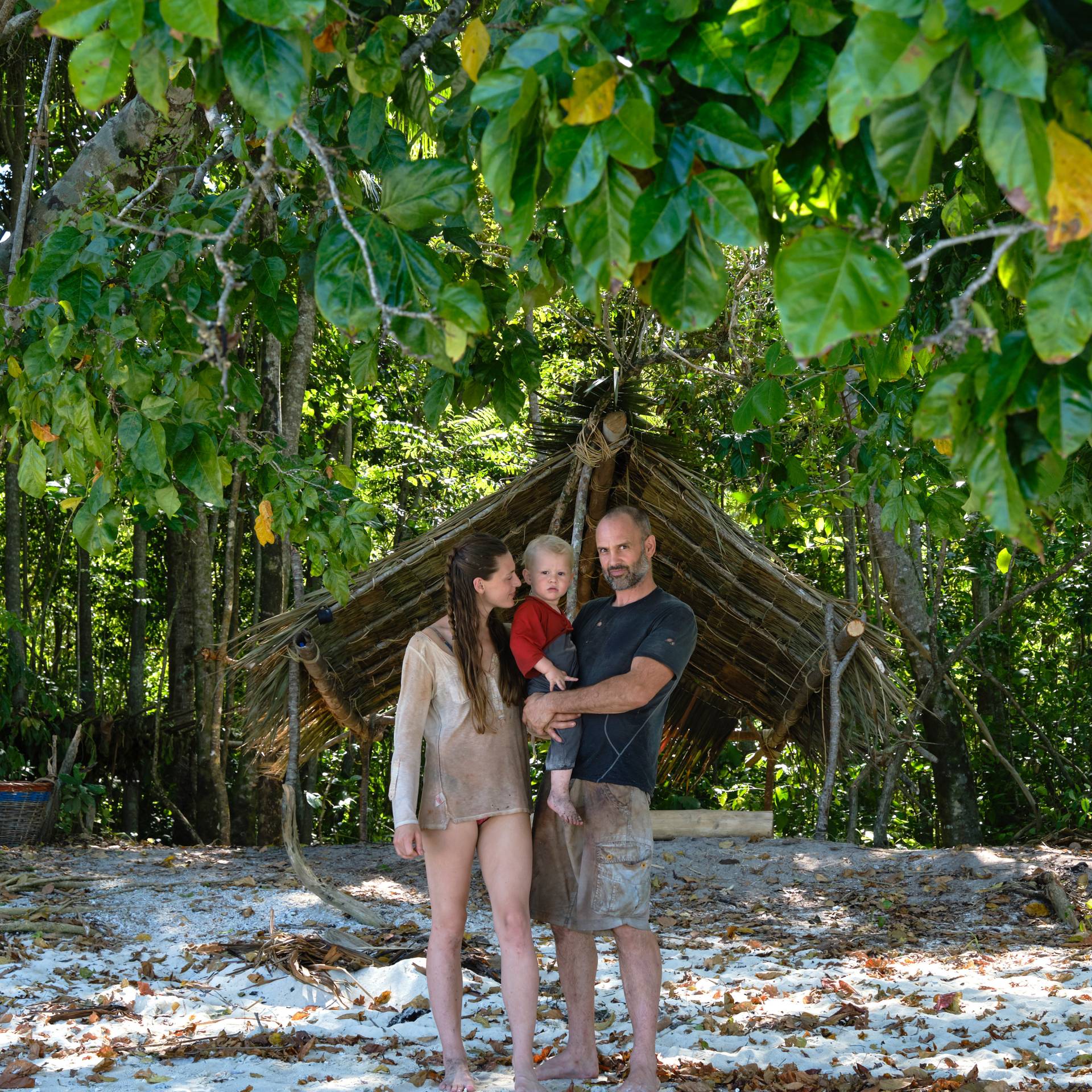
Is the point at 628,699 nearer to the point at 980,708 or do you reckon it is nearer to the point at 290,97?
the point at 290,97

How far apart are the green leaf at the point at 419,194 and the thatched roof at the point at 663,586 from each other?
3.36m

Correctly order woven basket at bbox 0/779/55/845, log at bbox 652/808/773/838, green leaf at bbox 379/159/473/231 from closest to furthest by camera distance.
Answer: green leaf at bbox 379/159/473/231, log at bbox 652/808/773/838, woven basket at bbox 0/779/55/845

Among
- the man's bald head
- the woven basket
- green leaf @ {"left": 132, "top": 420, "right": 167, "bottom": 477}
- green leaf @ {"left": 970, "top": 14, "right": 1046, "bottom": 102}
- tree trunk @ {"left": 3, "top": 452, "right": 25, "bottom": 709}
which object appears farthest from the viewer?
tree trunk @ {"left": 3, "top": 452, "right": 25, "bottom": 709}

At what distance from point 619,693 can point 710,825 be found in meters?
4.12

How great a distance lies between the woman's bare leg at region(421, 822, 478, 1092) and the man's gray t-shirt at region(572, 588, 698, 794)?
0.38 metres

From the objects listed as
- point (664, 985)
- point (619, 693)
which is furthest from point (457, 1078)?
point (664, 985)

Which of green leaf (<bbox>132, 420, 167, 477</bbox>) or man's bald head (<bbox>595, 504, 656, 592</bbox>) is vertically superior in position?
green leaf (<bbox>132, 420, 167, 477</bbox>)

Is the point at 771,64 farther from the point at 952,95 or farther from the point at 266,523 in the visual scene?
the point at 266,523

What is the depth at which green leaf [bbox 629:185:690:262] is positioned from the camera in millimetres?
1420

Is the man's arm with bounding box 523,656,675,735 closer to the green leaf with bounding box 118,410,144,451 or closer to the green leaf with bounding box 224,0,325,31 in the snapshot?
the green leaf with bounding box 118,410,144,451

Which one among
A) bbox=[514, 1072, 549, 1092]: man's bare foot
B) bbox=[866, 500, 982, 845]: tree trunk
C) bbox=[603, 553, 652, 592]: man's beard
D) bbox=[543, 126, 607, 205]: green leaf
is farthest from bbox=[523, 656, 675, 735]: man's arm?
bbox=[866, 500, 982, 845]: tree trunk

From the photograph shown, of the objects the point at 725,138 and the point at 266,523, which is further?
the point at 266,523

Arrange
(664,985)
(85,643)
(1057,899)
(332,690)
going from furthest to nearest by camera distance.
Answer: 1. (85,643)
2. (332,690)
3. (1057,899)
4. (664,985)

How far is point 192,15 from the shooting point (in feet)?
4.38
